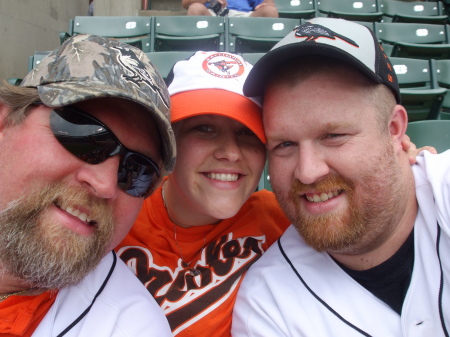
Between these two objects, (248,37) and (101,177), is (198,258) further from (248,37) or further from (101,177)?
(248,37)

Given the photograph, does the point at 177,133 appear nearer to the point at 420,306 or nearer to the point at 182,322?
the point at 182,322

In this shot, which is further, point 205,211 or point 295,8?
point 295,8

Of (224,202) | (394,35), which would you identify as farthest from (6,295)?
(394,35)

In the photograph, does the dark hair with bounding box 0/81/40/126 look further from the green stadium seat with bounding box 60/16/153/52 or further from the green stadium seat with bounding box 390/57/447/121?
the green stadium seat with bounding box 60/16/153/52

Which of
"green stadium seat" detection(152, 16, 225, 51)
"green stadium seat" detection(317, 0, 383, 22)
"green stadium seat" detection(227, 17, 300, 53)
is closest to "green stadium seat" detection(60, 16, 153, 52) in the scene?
"green stadium seat" detection(152, 16, 225, 51)

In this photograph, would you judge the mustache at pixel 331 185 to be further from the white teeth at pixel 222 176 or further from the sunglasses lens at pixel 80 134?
the sunglasses lens at pixel 80 134

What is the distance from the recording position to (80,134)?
1.01 metres

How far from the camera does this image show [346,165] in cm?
115

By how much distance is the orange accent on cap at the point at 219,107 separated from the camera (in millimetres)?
1296

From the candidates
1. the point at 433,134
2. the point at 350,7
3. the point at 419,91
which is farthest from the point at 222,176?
the point at 350,7

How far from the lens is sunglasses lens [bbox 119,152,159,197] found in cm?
110

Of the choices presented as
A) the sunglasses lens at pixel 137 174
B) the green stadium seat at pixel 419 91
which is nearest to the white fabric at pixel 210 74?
the sunglasses lens at pixel 137 174

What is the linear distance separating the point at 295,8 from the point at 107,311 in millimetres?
6276

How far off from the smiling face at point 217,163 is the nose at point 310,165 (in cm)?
27
